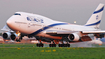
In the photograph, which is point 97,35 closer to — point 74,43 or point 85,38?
point 85,38

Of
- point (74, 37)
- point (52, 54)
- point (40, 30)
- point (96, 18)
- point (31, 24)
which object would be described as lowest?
point (74, 37)

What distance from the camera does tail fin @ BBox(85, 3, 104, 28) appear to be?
52.5 meters

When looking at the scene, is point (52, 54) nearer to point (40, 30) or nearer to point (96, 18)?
point (40, 30)

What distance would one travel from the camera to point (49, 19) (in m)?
43.4

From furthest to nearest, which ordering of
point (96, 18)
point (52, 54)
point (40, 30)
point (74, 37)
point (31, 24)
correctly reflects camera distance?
point (96, 18), point (40, 30), point (74, 37), point (31, 24), point (52, 54)

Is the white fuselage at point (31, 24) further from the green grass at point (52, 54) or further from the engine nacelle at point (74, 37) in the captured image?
the green grass at point (52, 54)

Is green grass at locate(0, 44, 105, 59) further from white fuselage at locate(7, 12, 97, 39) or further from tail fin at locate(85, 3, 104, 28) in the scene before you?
tail fin at locate(85, 3, 104, 28)

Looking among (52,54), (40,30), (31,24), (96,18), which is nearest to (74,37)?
(40,30)

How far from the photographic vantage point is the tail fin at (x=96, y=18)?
5246cm

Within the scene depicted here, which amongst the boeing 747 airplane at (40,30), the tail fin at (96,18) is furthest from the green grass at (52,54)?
the tail fin at (96,18)

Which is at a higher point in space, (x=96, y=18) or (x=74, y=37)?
(x=96, y=18)

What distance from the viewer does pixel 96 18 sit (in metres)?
52.5

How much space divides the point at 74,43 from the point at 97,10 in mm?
11298

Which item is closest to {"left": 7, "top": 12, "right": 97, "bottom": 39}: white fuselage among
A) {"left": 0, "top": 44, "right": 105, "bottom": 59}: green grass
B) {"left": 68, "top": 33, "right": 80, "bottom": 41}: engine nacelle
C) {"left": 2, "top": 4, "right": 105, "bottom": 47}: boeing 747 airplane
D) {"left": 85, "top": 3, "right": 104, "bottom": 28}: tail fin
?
{"left": 2, "top": 4, "right": 105, "bottom": 47}: boeing 747 airplane
